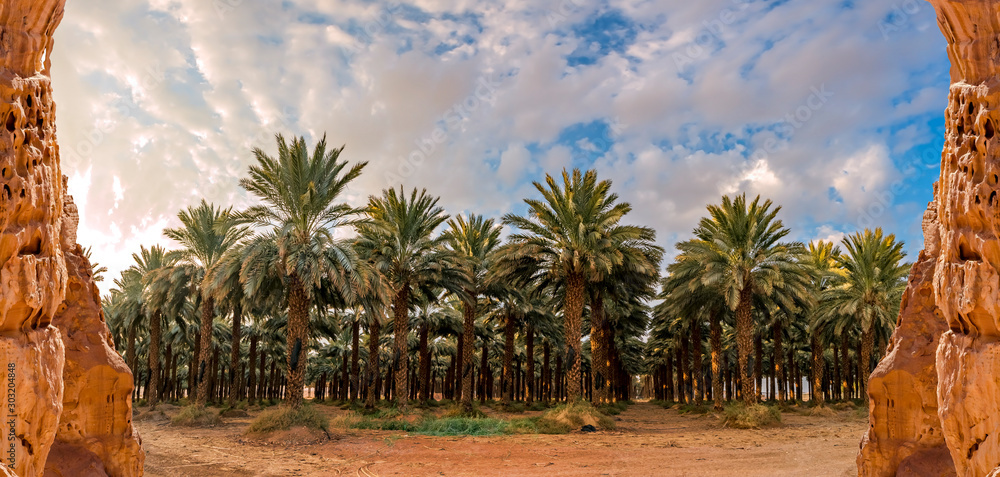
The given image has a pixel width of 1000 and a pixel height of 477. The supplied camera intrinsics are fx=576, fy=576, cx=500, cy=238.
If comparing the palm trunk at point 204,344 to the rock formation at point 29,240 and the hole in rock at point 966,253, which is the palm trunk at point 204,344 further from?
the hole in rock at point 966,253

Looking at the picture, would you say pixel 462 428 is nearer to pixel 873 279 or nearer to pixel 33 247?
pixel 33 247

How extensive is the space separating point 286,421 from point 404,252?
10.4 m

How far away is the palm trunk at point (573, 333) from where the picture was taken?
25.0m

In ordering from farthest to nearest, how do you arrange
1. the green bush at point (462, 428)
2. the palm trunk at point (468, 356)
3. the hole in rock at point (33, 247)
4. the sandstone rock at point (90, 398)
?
the palm trunk at point (468, 356) < the green bush at point (462, 428) < the sandstone rock at point (90, 398) < the hole in rock at point (33, 247)

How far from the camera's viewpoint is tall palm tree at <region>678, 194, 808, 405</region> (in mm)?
25547

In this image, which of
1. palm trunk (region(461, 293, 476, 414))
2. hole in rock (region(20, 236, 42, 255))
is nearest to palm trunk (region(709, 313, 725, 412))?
palm trunk (region(461, 293, 476, 414))

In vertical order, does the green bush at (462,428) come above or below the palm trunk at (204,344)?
below

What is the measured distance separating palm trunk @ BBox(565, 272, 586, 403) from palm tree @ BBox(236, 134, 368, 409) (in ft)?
31.7

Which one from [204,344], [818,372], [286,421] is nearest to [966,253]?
[286,421]

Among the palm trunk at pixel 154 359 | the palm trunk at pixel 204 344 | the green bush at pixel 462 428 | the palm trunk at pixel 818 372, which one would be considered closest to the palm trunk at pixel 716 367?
the palm trunk at pixel 818 372

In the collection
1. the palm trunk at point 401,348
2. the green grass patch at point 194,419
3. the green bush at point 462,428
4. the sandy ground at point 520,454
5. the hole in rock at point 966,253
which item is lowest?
the green grass patch at point 194,419

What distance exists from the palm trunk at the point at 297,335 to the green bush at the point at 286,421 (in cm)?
160

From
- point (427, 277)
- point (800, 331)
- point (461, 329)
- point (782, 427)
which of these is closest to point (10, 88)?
point (427, 277)

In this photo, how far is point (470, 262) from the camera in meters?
29.4
